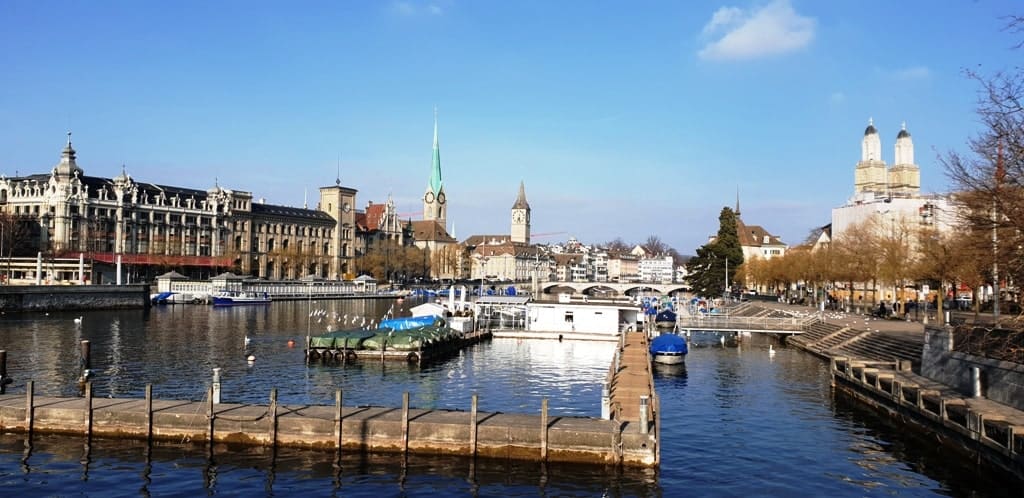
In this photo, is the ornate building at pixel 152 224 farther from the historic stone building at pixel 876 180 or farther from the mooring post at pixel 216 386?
the historic stone building at pixel 876 180

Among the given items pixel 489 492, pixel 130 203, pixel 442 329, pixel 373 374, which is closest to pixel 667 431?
pixel 489 492

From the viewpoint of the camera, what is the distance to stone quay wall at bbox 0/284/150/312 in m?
95.3

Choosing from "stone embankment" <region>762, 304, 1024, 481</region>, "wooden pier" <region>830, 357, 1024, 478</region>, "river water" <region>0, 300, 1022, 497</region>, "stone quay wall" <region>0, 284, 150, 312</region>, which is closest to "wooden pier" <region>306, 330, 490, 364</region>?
"river water" <region>0, 300, 1022, 497</region>

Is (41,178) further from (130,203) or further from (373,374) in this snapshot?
(373,374)

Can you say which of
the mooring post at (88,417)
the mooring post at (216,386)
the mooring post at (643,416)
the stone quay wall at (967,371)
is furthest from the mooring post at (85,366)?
the stone quay wall at (967,371)

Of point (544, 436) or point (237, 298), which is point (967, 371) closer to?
point (544, 436)

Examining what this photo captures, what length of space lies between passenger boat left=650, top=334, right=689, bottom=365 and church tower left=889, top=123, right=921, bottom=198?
88425 millimetres

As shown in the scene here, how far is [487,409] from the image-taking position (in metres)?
39.8

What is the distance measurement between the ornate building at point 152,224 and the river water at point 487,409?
74851mm

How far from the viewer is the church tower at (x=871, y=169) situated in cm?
13588

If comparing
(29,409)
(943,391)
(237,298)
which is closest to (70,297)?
(237,298)

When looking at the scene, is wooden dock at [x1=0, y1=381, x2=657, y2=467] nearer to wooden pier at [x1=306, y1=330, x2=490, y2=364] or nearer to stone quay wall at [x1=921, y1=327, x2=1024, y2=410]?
stone quay wall at [x1=921, y1=327, x2=1024, y2=410]

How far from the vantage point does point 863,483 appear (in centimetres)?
2839

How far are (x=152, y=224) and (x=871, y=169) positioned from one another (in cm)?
13349
